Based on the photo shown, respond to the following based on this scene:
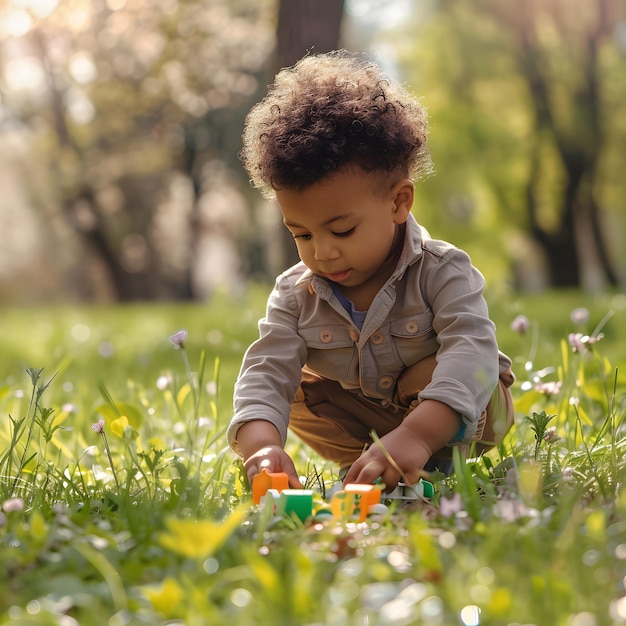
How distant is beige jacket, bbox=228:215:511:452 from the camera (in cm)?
226

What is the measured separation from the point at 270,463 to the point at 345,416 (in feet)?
1.79

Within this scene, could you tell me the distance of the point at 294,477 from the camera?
205 cm

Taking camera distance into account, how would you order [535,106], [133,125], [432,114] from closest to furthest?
1. [535,106]
2. [432,114]
3. [133,125]

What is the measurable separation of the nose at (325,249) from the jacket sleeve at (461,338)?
29cm

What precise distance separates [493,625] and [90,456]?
5.90ft

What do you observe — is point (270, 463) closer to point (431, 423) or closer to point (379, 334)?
point (431, 423)

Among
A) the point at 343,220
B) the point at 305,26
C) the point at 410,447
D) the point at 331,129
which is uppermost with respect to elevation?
the point at 305,26

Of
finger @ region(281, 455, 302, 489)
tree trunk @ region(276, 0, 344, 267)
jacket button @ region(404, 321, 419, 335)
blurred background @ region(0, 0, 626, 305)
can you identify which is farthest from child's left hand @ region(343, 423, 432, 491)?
blurred background @ region(0, 0, 626, 305)

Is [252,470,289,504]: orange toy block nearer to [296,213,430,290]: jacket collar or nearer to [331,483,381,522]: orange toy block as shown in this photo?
[331,483,381,522]: orange toy block

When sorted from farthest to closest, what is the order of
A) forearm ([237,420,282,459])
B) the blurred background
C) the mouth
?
the blurred background → the mouth → forearm ([237,420,282,459])

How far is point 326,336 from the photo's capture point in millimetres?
2424

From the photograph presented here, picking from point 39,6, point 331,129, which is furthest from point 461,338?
point 39,6

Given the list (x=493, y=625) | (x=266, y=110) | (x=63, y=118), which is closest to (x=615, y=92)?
(x=63, y=118)

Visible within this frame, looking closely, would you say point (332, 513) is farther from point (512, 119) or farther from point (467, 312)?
point (512, 119)
